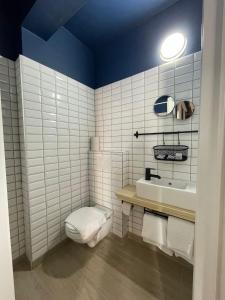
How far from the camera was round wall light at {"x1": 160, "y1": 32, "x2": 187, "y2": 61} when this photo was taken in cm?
140

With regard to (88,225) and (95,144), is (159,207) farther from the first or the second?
(95,144)

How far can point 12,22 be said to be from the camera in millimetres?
1377

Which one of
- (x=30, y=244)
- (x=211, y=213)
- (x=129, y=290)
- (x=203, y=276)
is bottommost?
(x=129, y=290)

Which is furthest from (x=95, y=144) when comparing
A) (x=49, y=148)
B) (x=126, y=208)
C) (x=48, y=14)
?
(x=48, y=14)

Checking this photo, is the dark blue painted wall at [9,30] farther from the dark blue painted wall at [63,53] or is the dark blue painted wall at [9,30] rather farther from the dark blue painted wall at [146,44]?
the dark blue painted wall at [146,44]

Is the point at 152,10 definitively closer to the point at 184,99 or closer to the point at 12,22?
the point at 184,99

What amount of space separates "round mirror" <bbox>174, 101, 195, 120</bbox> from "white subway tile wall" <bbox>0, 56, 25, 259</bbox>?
1620 mm

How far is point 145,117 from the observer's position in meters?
1.69

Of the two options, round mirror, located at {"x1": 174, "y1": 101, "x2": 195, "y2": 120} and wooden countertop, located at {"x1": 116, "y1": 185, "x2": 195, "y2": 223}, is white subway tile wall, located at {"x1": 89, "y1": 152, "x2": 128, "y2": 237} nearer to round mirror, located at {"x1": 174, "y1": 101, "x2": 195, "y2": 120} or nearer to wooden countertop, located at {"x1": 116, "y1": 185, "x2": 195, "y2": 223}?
wooden countertop, located at {"x1": 116, "y1": 185, "x2": 195, "y2": 223}

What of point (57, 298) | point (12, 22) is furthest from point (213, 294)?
point (12, 22)

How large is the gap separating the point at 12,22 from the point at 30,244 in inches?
86.1

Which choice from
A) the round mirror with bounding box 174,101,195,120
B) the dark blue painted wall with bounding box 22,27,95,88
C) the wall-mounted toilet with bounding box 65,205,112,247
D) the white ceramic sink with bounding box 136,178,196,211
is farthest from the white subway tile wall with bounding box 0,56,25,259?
the round mirror with bounding box 174,101,195,120

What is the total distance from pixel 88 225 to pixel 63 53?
6.39ft

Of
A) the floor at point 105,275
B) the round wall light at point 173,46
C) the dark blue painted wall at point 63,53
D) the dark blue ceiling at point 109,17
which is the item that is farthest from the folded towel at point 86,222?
the dark blue ceiling at point 109,17
